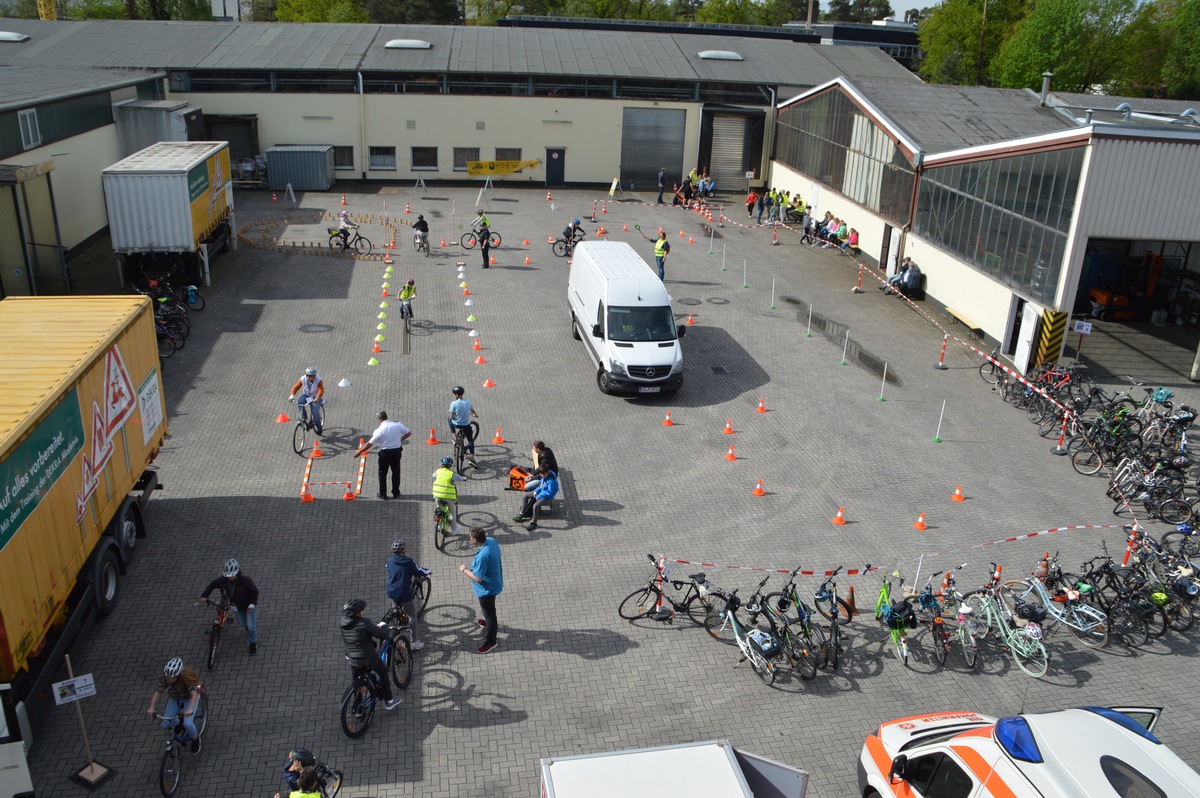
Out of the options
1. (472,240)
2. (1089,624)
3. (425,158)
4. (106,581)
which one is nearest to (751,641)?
(1089,624)

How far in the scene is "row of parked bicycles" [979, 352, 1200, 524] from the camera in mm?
16766

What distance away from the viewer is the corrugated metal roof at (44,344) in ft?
34.0

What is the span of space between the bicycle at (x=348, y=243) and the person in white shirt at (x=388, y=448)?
17203 mm

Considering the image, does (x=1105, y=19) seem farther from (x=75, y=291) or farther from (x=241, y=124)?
(x=75, y=291)

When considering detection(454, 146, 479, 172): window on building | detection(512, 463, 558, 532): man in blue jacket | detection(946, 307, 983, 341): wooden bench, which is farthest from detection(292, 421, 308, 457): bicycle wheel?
detection(454, 146, 479, 172): window on building

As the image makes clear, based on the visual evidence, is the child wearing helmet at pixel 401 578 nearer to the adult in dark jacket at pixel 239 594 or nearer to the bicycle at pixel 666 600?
the adult in dark jacket at pixel 239 594

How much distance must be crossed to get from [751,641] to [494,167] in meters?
36.1

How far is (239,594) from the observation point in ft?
38.0

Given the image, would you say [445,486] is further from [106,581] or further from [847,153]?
[847,153]

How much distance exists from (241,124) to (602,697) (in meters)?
38.6

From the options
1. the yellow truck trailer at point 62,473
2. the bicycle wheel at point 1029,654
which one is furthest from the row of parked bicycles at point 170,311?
the bicycle wheel at point 1029,654

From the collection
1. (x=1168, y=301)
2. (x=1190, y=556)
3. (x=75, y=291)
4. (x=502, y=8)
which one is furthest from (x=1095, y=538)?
Answer: (x=502, y=8)

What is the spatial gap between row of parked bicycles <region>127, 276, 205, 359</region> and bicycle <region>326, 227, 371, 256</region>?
673 cm

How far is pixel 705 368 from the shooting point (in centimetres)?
2311
